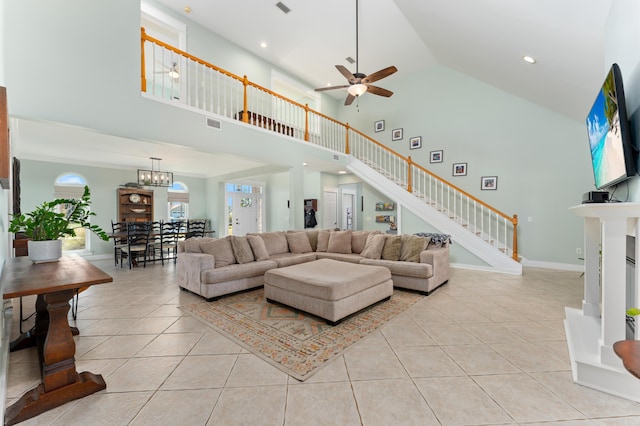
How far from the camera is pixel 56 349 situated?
1771mm

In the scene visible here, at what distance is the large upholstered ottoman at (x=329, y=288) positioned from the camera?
9.54 feet

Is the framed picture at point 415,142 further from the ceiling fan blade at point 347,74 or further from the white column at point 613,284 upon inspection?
the white column at point 613,284

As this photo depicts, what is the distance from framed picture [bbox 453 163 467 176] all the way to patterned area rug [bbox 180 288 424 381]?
14.9ft

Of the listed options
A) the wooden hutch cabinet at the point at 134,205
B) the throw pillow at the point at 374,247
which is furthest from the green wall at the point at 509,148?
the wooden hutch cabinet at the point at 134,205

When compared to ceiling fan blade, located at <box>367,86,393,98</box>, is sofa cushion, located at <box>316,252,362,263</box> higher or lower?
lower

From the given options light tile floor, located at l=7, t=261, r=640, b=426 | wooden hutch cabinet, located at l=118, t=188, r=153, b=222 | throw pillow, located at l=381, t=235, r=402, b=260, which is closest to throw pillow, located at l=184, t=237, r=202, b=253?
light tile floor, located at l=7, t=261, r=640, b=426

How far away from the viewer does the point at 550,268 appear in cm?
585

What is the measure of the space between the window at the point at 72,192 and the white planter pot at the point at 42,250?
6134mm

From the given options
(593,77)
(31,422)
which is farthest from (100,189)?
(593,77)

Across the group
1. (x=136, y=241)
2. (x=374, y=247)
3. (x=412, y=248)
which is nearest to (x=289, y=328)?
(x=374, y=247)

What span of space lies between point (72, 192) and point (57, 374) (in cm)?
737

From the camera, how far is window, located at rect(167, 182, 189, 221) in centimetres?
910

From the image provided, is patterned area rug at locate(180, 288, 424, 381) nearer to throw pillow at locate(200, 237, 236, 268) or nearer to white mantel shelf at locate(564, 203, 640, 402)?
throw pillow at locate(200, 237, 236, 268)

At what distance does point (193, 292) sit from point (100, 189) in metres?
5.83
